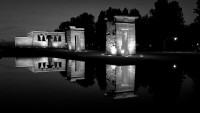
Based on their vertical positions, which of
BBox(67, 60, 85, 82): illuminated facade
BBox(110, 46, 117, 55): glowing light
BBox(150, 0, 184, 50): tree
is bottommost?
BBox(67, 60, 85, 82): illuminated facade

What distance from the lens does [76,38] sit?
4022cm

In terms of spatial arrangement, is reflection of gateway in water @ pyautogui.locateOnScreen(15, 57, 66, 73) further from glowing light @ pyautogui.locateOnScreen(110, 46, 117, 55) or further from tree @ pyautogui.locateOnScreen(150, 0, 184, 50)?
tree @ pyautogui.locateOnScreen(150, 0, 184, 50)

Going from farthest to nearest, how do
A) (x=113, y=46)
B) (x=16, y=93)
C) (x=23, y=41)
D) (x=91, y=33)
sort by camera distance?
(x=91, y=33) < (x=23, y=41) < (x=113, y=46) < (x=16, y=93)

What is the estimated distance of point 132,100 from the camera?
19.7ft

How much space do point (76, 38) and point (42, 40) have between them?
63.9 ft

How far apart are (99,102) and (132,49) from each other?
20636 millimetres

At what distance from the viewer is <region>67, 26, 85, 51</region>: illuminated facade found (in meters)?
39.1

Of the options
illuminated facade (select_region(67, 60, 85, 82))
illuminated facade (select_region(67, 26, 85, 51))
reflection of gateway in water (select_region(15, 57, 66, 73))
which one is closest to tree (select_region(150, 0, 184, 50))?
illuminated facade (select_region(67, 26, 85, 51))

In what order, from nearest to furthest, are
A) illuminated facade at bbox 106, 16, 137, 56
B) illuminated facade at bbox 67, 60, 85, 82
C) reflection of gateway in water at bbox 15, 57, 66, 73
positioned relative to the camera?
illuminated facade at bbox 67, 60, 85, 82
reflection of gateway in water at bbox 15, 57, 66, 73
illuminated facade at bbox 106, 16, 137, 56

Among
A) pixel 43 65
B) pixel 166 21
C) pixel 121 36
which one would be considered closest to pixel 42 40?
pixel 166 21

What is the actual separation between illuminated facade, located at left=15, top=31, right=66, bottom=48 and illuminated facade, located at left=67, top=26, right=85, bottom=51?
58.3ft

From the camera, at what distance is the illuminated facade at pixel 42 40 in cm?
5469

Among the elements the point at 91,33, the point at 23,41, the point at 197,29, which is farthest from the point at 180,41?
the point at 23,41

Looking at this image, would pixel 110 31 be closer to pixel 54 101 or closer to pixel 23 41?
pixel 54 101
